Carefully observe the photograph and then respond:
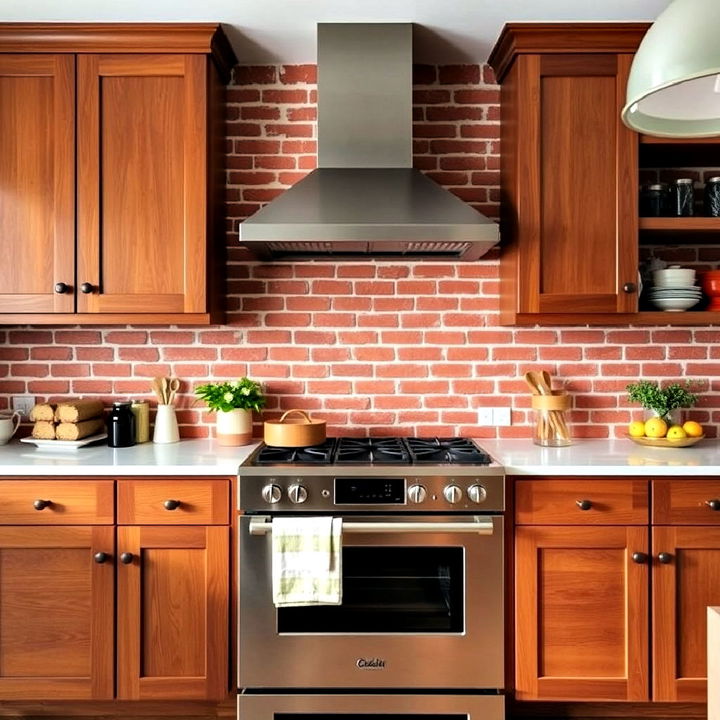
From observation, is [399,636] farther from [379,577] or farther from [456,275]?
[456,275]

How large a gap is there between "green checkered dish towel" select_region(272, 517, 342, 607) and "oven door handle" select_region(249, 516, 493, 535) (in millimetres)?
41

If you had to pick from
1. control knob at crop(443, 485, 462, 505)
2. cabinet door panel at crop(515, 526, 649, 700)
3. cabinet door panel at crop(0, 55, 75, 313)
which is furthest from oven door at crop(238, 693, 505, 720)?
cabinet door panel at crop(0, 55, 75, 313)

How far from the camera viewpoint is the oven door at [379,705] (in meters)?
2.04

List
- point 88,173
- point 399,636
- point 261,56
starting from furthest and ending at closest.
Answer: point 261,56
point 88,173
point 399,636

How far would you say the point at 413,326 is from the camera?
269cm

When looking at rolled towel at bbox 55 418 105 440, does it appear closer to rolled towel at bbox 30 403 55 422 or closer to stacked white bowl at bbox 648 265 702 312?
rolled towel at bbox 30 403 55 422

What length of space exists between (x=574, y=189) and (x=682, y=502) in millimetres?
1174

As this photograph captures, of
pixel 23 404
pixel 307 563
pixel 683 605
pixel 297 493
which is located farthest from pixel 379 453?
pixel 23 404

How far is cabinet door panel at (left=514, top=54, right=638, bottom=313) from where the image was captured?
2.34 meters

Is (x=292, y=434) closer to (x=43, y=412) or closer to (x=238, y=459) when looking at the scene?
(x=238, y=459)

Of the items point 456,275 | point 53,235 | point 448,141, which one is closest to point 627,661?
→ point 456,275

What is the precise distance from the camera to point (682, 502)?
2.08 metres

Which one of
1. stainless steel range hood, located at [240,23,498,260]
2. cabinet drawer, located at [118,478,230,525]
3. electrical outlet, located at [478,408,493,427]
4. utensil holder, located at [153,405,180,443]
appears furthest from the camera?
electrical outlet, located at [478,408,493,427]

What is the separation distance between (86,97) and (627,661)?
277 centimetres
